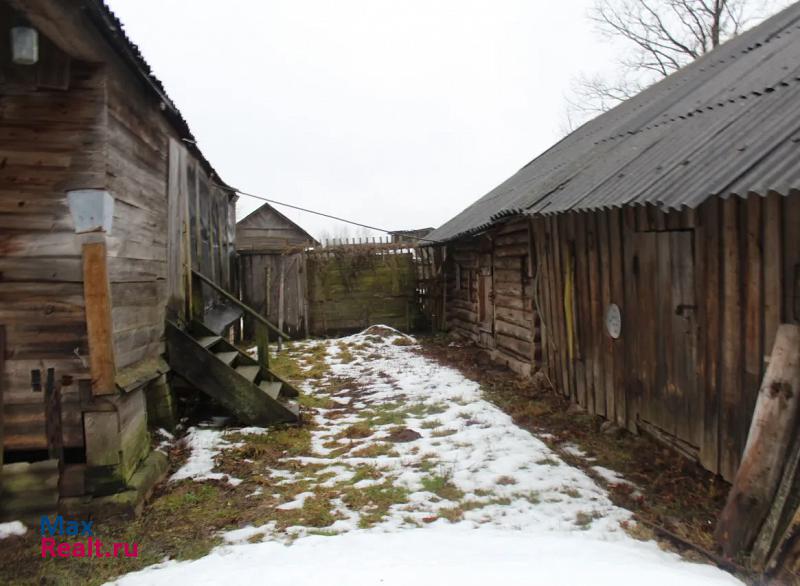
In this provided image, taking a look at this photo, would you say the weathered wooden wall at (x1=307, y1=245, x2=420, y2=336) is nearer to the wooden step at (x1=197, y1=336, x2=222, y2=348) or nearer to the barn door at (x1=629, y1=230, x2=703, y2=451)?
the wooden step at (x1=197, y1=336, x2=222, y2=348)

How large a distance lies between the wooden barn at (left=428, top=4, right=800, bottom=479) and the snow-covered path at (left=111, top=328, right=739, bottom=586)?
1.13 m

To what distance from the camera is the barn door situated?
14.9ft

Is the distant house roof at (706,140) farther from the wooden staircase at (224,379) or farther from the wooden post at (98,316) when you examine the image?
the wooden post at (98,316)

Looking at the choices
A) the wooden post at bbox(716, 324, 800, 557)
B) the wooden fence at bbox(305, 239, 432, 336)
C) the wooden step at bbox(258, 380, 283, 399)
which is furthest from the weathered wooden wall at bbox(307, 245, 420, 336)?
the wooden post at bbox(716, 324, 800, 557)

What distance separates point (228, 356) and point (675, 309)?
5144mm

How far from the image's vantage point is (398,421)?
6.47 metres

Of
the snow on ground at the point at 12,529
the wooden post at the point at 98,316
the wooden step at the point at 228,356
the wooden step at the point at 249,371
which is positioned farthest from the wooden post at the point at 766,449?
the wooden step at the point at 228,356

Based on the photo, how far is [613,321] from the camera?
18.9 feet

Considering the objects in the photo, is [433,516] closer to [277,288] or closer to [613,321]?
[613,321]

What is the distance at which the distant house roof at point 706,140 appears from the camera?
3.36 meters

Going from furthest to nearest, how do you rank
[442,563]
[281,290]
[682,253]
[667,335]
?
1. [281,290]
2. [667,335]
3. [682,253]
4. [442,563]

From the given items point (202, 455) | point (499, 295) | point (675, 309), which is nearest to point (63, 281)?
point (202, 455)

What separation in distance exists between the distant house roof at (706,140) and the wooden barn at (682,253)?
21mm

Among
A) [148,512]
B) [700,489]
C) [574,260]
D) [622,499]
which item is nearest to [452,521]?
[622,499]
